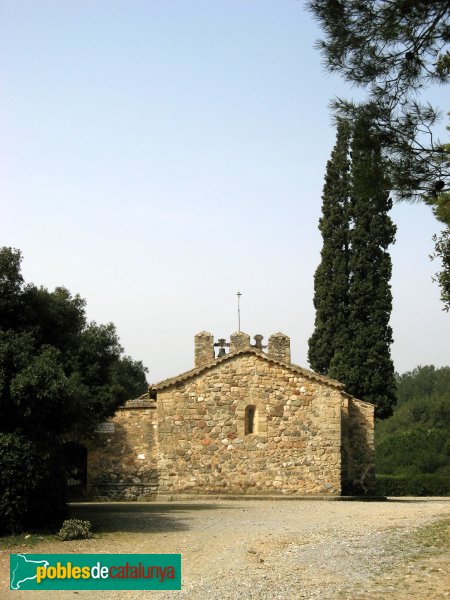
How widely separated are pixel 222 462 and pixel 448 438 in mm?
29077

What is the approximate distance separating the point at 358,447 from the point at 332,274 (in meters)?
8.53

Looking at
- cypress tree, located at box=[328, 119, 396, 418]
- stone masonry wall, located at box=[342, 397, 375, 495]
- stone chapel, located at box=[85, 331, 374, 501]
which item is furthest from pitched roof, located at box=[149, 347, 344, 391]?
cypress tree, located at box=[328, 119, 396, 418]

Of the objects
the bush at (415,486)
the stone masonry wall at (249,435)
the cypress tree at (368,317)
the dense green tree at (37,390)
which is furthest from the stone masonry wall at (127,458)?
the bush at (415,486)

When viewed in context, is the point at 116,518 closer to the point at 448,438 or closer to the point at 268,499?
the point at 268,499

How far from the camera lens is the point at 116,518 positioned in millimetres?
20172

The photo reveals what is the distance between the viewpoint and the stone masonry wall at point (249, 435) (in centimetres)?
2809

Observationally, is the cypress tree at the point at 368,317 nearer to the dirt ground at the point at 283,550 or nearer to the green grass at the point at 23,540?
the dirt ground at the point at 283,550

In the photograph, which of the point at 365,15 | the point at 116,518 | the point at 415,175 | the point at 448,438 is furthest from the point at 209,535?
the point at 448,438

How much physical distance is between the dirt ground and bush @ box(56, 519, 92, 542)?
263 millimetres

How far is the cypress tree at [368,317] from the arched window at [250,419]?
6.96m

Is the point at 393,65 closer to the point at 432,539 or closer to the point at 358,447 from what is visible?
the point at 432,539

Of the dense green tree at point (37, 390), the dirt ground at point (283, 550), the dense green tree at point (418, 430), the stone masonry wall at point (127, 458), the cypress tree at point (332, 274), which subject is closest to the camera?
the dirt ground at point (283, 550)

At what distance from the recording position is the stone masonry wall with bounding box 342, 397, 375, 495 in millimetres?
30359

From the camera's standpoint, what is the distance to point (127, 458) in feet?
93.4
